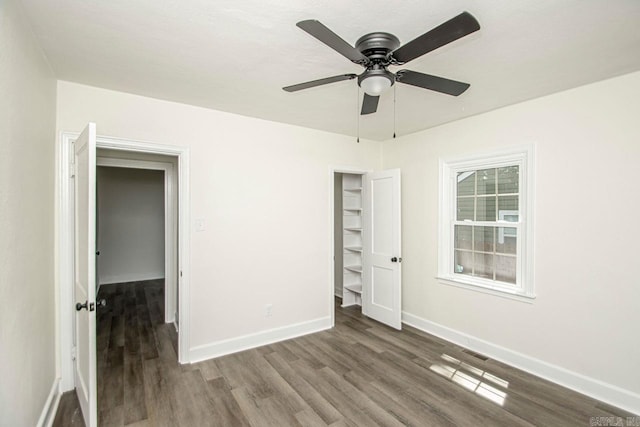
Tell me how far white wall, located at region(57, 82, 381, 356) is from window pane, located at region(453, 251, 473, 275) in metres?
1.56

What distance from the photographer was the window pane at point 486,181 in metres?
3.26

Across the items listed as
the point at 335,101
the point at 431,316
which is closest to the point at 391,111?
the point at 335,101

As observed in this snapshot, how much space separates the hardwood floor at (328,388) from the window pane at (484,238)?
1.14m

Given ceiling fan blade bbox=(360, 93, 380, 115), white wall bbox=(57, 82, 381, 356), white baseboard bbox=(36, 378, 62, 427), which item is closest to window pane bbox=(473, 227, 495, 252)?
white wall bbox=(57, 82, 381, 356)

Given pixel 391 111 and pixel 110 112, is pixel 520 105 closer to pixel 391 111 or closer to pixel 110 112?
pixel 391 111

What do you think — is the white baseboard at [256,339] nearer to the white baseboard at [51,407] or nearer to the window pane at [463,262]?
the white baseboard at [51,407]

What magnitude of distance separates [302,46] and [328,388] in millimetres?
2667

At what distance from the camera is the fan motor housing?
1.56 metres

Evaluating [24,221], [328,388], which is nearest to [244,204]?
[24,221]

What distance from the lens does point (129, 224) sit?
6605 millimetres

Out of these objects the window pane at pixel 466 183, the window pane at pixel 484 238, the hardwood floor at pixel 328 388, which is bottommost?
the hardwood floor at pixel 328 388

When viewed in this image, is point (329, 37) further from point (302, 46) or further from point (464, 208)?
point (464, 208)

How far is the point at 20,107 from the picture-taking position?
161cm

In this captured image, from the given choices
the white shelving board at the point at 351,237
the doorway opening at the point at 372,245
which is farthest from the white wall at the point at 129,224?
the doorway opening at the point at 372,245
